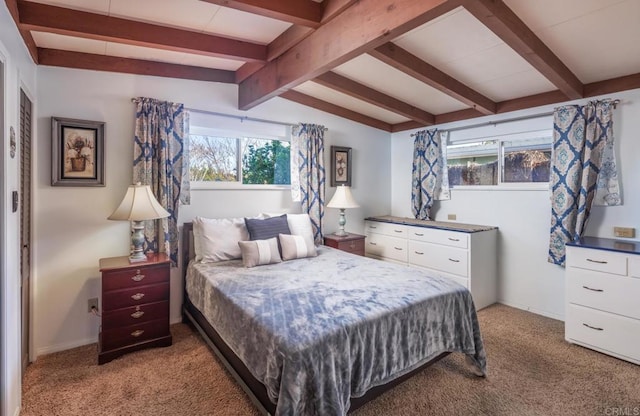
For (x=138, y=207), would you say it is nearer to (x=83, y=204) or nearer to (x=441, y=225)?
(x=83, y=204)

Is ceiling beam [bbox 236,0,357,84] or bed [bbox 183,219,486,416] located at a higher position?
ceiling beam [bbox 236,0,357,84]

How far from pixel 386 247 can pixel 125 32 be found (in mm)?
3543

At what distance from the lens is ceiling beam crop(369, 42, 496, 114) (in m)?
2.47

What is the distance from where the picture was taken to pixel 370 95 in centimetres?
353

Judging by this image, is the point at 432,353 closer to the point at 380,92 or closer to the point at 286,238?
the point at 286,238

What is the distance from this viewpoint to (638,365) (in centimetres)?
243

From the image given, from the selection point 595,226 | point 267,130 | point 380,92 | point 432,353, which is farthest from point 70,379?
point 595,226

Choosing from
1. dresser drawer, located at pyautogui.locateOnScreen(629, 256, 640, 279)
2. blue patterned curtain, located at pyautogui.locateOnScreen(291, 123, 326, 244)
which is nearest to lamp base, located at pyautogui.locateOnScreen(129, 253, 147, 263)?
blue patterned curtain, located at pyautogui.locateOnScreen(291, 123, 326, 244)

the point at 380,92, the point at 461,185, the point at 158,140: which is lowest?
the point at 461,185

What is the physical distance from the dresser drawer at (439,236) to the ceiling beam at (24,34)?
12.7 feet

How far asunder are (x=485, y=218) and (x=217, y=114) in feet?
10.7

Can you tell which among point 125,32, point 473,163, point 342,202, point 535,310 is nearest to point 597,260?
point 535,310

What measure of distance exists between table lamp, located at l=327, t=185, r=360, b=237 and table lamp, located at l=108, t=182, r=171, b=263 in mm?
1985

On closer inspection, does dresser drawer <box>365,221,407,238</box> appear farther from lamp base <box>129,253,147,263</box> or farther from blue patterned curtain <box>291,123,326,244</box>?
lamp base <box>129,253,147,263</box>
